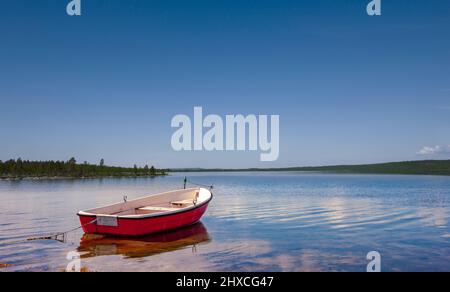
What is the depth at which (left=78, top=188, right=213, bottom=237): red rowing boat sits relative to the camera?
583 inches

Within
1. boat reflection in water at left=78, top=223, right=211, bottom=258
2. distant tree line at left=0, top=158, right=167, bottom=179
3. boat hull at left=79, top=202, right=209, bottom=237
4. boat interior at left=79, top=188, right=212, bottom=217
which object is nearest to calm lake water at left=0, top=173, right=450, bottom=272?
boat reflection in water at left=78, top=223, right=211, bottom=258

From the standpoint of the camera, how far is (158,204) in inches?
811

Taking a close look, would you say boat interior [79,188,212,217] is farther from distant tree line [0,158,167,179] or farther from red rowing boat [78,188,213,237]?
distant tree line [0,158,167,179]

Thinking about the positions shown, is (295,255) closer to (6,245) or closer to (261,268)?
(261,268)

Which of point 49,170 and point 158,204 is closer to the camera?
point 158,204

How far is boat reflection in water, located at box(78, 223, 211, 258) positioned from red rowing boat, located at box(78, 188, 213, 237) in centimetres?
32

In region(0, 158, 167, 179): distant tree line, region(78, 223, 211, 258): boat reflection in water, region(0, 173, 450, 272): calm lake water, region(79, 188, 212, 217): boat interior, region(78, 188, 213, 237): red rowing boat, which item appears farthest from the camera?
region(0, 158, 167, 179): distant tree line

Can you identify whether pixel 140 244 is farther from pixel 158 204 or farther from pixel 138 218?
pixel 158 204

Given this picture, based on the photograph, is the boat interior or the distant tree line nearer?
the boat interior

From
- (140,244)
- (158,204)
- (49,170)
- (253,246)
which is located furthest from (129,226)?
(49,170)

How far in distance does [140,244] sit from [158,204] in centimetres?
649

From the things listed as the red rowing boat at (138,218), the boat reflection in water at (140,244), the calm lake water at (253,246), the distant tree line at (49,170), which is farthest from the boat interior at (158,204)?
the distant tree line at (49,170)

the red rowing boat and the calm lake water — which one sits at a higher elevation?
the red rowing boat
